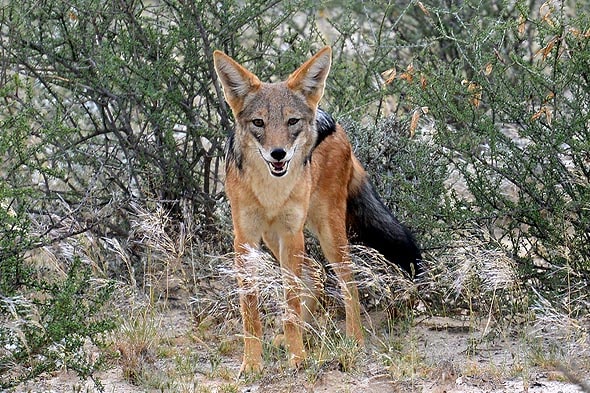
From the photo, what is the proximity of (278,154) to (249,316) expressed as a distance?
0.96 metres

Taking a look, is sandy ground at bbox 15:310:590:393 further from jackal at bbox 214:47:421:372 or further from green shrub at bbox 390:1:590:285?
green shrub at bbox 390:1:590:285

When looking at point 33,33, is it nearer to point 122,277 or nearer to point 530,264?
point 122,277

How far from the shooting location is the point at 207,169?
22.5 feet

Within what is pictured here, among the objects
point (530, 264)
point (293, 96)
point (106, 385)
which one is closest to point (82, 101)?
point (293, 96)

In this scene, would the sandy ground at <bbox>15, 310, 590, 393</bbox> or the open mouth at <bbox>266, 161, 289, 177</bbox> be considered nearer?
the sandy ground at <bbox>15, 310, 590, 393</bbox>

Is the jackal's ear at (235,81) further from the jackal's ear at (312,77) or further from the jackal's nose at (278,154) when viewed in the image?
the jackal's nose at (278,154)

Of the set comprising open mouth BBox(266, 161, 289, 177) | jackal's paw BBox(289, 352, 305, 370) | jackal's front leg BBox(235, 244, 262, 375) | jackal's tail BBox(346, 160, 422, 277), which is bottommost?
jackal's paw BBox(289, 352, 305, 370)

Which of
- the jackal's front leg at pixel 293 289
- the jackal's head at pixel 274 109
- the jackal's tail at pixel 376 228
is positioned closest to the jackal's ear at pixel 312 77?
the jackal's head at pixel 274 109

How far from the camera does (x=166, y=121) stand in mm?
6613

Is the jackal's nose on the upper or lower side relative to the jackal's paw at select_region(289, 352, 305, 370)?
upper

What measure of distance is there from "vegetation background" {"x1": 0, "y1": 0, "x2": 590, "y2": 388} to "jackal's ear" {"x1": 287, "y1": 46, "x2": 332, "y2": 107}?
38cm

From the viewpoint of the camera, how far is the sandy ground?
4594mm

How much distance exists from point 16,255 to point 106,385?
868 millimetres

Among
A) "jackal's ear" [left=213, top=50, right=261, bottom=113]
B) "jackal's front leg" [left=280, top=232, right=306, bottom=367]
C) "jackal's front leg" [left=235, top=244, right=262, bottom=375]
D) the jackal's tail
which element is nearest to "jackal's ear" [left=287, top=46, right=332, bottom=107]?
"jackal's ear" [left=213, top=50, right=261, bottom=113]
